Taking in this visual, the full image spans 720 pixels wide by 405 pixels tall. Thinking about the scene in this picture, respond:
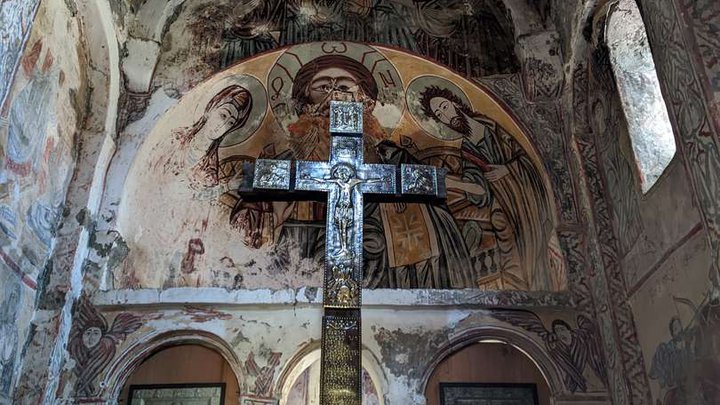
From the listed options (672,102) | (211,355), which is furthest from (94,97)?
(672,102)

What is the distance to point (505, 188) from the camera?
7.55 m

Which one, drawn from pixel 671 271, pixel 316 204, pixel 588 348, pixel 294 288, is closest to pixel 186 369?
pixel 294 288

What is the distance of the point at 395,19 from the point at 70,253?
A: 458 centimetres

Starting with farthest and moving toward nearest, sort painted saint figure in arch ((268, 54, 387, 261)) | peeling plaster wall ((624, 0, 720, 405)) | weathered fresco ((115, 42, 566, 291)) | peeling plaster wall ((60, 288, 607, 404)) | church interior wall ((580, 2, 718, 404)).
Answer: painted saint figure in arch ((268, 54, 387, 261))
weathered fresco ((115, 42, 566, 291))
peeling plaster wall ((60, 288, 607, 404))
church interior wall ((580, 2, 718, 404))
peeling plaster wall ((624, 0, 720, 405))

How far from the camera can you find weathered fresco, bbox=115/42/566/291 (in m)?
7.00

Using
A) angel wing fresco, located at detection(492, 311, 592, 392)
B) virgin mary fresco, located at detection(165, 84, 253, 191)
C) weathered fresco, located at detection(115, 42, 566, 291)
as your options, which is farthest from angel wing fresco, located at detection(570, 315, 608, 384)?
virgin mary fresco, located at detection(165, 84, 253, 191)

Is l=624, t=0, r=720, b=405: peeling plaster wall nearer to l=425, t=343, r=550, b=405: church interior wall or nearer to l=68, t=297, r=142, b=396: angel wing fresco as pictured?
l=425, t=343, r=550, b=405: church interior wall

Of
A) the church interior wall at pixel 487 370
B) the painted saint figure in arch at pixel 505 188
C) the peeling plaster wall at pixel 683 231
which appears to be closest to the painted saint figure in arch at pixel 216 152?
the painted saint figure in arch at pixel 505 188

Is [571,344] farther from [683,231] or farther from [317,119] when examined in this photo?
[317,119]

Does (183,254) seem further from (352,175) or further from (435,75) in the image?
(435,75)

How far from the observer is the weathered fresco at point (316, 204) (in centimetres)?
700

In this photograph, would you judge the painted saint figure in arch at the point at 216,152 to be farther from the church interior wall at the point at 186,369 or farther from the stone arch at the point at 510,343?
the stone arch at the point at 510,343

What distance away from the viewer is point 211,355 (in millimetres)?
6477

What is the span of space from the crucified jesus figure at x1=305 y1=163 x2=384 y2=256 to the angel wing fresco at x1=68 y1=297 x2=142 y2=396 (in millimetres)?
2419
